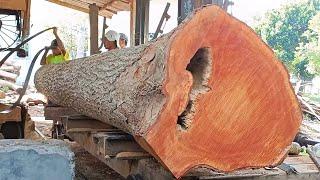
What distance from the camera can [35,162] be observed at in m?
2.04

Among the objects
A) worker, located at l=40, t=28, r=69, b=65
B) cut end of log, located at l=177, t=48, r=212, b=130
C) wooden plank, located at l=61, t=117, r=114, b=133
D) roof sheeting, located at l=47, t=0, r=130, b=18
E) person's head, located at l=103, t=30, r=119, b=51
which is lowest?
wooden plank, located at l=61, t=117, r=114, b=133

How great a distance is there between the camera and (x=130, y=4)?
9.92 meters

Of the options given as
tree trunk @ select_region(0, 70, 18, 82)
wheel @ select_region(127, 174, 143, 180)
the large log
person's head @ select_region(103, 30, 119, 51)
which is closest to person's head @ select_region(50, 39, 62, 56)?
person's head @ select_region(103, 30, 119, 51)

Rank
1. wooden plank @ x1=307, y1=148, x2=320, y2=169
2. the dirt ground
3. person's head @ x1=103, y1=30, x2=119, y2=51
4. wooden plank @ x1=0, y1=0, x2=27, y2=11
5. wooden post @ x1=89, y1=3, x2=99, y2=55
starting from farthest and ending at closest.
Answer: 1. wooden plank @ x1=0, y1=0, x2=27, y2=11
2. wooden post @ x1=89, y1=3, x2=99, y2=55
3. person's head @ x1=103, y1=30, x2=119, y2=51
4. the dirt ground
5. wooden plank @ x1=307, y1=148, x2=320, y2=169

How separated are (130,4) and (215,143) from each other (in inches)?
322

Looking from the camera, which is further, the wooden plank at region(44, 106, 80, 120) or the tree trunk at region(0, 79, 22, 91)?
the tree trunk at region(0, 79, 22, 91)

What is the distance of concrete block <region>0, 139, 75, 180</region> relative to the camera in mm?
2006

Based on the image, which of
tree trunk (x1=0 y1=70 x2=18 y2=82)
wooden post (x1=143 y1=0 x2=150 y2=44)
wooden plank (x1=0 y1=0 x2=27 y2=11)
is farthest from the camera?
tree trunk (x1=0 y1=70 x2=18 y2=82)

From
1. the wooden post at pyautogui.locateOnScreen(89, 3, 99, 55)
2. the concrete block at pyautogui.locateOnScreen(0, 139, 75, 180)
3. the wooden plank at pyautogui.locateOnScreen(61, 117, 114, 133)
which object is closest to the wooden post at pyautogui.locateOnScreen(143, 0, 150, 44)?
the wooden post at pyautogui.locateOnScreen(89, 3, 99, 55)

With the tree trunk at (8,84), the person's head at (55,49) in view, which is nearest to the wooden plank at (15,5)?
the person's head at (55,49)

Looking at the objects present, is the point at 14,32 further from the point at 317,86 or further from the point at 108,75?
the point at 317,86

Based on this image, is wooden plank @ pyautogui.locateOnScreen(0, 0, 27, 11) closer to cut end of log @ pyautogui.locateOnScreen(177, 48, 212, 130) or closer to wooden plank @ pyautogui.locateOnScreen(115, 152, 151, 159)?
wooden plank @ pyautogui.locateOnScreen(115, 152, 151, 159)

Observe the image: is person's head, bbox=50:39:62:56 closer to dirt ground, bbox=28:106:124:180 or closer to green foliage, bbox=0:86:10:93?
dirt ground, bbox=28:106:124:180

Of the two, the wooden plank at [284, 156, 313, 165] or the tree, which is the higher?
the tree
